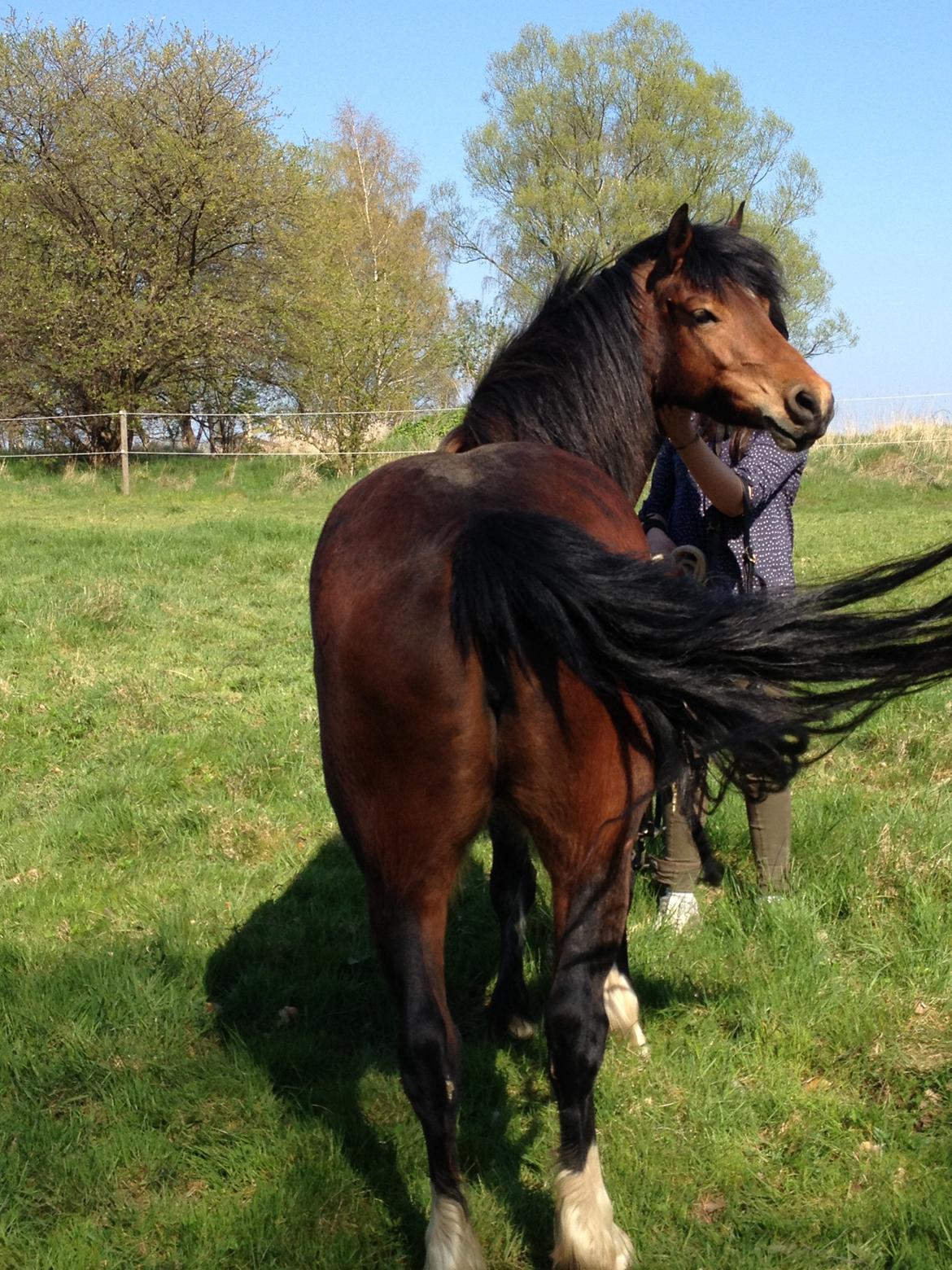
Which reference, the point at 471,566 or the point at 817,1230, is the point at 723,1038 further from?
the point at 471,566

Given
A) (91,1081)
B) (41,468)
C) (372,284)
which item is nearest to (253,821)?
(91,1081)

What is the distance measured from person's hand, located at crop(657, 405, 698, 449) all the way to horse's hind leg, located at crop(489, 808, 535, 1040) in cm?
139

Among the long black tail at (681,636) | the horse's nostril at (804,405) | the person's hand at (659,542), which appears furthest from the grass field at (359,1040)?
the horse's nostril at (804,405)

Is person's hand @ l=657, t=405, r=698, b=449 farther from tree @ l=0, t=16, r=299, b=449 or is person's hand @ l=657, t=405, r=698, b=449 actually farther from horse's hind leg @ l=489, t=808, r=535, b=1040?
tree @ l=0, t=16, r=299, b=449

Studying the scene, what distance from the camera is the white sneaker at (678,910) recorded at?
4098mm

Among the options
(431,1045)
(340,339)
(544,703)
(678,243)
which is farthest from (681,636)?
(340,339)

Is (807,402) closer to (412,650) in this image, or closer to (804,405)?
(804,405)

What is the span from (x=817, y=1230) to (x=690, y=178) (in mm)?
33669

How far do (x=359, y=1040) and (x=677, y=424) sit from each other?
88.1 inches

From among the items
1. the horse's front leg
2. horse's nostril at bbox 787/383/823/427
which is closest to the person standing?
horse's nostril at bbox 787/383/823/427

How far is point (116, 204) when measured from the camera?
2411 cm

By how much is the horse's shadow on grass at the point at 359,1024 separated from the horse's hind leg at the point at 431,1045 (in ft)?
0.78

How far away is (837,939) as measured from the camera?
3.89 meters

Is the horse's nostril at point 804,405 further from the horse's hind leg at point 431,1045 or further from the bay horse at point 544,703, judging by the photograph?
the horse's hind leg at point 431,1045
